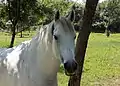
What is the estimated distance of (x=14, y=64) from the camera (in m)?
3.80

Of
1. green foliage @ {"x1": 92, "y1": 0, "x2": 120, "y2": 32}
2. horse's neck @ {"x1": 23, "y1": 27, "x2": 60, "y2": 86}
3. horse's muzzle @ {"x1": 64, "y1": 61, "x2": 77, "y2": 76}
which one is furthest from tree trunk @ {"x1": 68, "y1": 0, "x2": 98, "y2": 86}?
green foliage @ {"x1": 92, "y1": 0, "x2": 120, "y2": 32}

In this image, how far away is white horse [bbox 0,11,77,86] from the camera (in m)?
3.13

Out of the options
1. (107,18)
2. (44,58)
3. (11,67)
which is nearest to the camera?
(44,58)

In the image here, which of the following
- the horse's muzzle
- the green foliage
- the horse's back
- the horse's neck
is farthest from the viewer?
the green foliage

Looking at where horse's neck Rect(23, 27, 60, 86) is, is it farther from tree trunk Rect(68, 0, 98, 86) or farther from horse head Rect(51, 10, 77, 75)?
tree trunk Rect(68, 0, 98, 86)

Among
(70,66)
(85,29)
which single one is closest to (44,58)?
(70,66)

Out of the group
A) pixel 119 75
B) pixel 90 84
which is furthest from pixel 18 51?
pixel 119 75

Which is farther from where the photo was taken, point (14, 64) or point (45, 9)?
point (45, 9)

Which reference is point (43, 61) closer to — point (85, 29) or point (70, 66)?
point (70, 66)

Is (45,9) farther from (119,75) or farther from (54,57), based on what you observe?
(54,57)

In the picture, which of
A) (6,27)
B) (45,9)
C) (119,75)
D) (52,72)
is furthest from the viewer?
(6,27)

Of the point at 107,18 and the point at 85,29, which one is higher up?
the point at 85,29

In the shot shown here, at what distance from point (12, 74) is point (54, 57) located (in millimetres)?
701

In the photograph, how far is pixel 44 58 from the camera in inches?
137
